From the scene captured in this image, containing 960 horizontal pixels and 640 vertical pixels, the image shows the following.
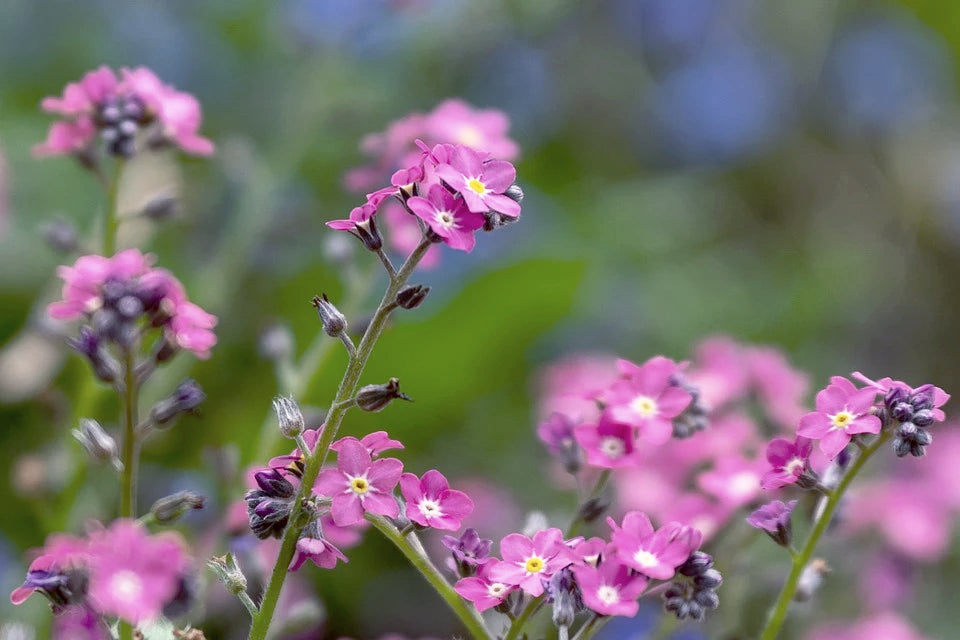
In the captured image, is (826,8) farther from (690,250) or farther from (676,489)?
(676,489)

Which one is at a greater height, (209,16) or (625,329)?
(209,16)

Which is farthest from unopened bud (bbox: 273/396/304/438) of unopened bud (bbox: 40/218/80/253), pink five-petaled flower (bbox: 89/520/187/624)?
unopened bud (bbox: 40/218/80/253)

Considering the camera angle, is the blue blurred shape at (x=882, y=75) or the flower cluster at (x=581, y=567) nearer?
A: the flower cluster at (x=581, y=567)

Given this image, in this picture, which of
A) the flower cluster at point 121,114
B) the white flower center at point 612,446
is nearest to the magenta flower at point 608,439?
the white flower center at point 612,446

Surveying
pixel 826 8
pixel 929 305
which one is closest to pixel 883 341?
pixel 929 305

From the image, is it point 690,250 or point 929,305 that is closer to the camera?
point 690,250

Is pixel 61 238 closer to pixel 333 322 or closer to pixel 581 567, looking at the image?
pixel 333 322

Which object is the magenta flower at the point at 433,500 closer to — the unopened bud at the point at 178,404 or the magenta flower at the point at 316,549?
the magenta flower at the point at 316,549
